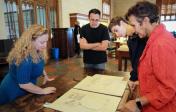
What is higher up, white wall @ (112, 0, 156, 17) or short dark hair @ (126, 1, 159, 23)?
white wall @ (112, 0, 156, 17)

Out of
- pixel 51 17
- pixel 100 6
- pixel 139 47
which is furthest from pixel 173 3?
pixel 139 47

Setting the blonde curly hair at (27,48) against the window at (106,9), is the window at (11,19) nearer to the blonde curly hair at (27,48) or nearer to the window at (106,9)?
the blonde curly hair at (27,48)

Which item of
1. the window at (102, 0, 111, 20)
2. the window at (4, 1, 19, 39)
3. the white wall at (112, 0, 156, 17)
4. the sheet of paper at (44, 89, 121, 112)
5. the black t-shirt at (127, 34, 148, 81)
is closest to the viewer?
the sheet of paper at (44, 89, 121, 112)

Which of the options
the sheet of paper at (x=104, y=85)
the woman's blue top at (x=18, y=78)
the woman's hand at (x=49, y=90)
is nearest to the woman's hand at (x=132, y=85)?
the sheet of paper at (x=104, y=85)

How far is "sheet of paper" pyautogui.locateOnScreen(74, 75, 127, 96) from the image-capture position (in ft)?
4.58

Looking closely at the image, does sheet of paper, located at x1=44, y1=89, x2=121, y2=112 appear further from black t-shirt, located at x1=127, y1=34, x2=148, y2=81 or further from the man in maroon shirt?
black t-shirt, located at x1=127, y1=34, x2=148, y2=81

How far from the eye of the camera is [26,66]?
4.47 feet

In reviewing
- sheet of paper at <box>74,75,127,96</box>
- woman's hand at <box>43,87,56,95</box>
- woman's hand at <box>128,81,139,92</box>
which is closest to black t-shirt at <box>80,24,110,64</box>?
sheet of paper at <box>74,75,127,96</box>

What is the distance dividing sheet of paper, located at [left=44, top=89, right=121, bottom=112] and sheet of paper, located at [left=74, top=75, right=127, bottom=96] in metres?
0.08

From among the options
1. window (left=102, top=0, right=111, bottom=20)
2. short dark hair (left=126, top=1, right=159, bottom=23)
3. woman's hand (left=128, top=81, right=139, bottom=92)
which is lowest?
woman's hand (left=128, top=81, right=139, bottom=92)

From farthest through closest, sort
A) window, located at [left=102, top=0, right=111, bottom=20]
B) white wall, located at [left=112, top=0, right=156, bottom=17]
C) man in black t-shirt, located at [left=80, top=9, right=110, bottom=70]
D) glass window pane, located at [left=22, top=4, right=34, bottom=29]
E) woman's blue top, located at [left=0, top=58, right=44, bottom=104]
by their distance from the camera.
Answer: white wall, located at [left=112, top=0, right=156, bottom=17] < window, located at [left=102, top=0, right=111, bottom=20] < glass window pane, located at [left=22, top=4, right=34, bottom=29] < man in black t-shirt, located at [left=80, top=9, right=110, bottom=70] < woman's blue top, located at [left=0, top=58, right=44, bottom=104]

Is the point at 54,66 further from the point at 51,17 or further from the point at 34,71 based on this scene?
the point at 34,71

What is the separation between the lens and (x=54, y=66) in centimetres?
567

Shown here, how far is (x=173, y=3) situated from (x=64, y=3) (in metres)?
7.40
